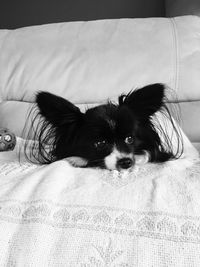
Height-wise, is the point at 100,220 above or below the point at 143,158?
above

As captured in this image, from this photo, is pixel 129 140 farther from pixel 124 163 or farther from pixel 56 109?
pixel 56 109

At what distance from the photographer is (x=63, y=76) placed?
2047 mm

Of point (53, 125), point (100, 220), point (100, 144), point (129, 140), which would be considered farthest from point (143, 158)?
point (100, 220)

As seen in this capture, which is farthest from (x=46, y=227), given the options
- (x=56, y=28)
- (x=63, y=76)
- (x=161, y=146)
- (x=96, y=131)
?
(x=56, y=28)

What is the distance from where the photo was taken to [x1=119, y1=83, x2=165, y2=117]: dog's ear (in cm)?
145

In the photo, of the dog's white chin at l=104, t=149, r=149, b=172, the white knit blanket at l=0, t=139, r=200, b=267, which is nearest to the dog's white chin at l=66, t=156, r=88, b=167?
the dog's white chin at l=104, t=149, r=149, b=172

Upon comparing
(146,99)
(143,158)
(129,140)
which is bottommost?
(143,158)

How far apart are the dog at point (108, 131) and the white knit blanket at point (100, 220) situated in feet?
0.84

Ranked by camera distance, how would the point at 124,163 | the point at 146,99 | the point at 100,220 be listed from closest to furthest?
the point at 100,220 → the point at 124,163 → the point at 146,99

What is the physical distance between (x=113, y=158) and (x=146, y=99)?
1.07ft

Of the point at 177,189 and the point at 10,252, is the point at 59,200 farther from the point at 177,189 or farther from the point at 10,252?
the point at 177,189

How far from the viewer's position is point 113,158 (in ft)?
4.58

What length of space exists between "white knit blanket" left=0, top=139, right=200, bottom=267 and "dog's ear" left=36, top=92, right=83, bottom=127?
356 millimetres

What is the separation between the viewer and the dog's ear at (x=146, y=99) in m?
1.45
